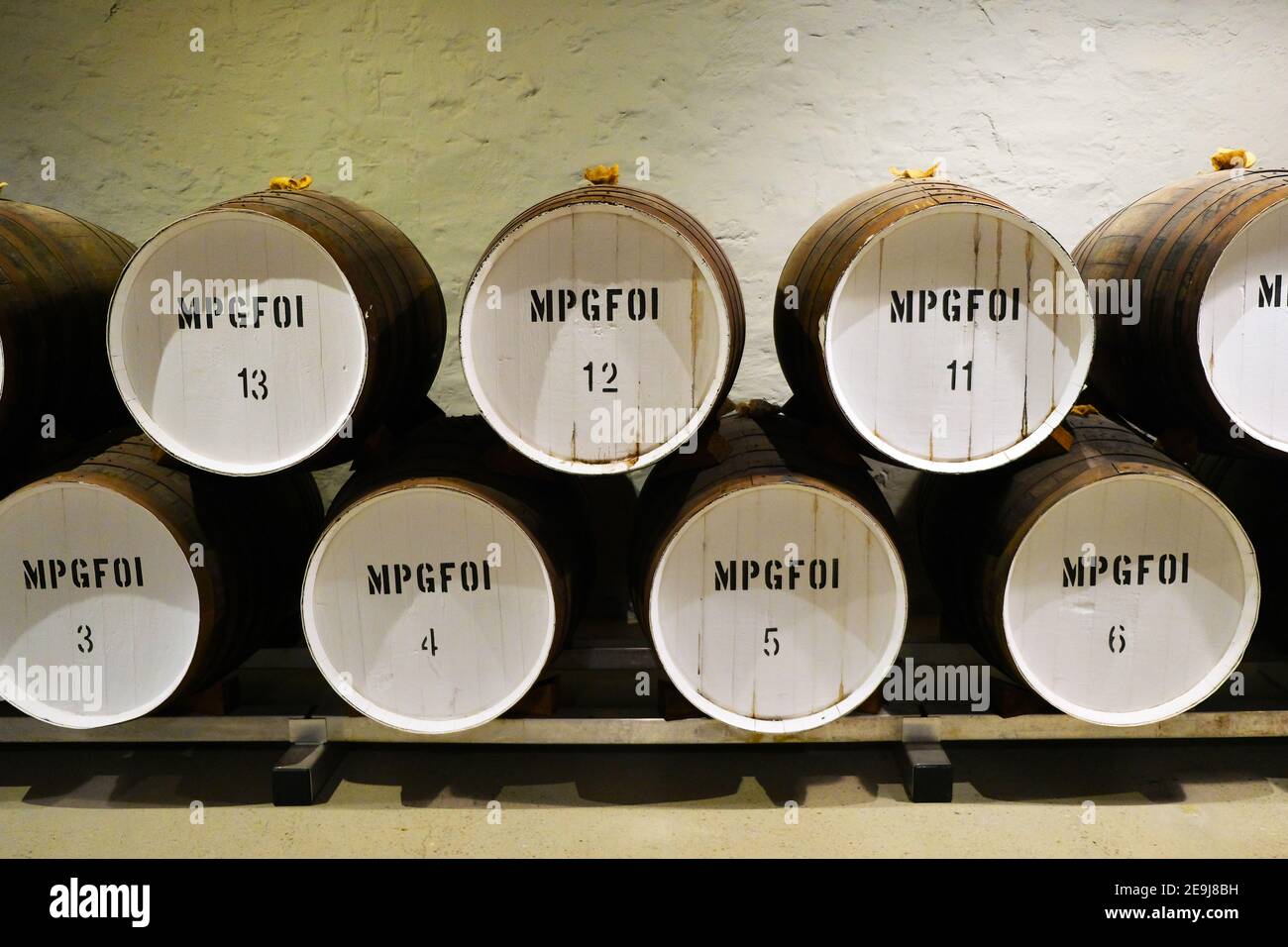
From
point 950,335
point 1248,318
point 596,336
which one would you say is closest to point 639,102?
point 596,336

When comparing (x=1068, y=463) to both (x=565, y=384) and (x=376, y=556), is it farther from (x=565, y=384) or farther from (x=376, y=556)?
(x=376, y=556)

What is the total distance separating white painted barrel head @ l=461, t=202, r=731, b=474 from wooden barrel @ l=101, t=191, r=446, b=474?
0.31 m

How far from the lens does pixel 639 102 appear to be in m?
2.89

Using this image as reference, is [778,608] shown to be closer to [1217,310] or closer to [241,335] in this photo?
[1217,310]

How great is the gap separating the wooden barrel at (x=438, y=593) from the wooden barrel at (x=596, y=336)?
22 centimetres

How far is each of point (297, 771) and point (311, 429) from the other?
3.03ft

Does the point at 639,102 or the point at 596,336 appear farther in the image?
the point at 639,102

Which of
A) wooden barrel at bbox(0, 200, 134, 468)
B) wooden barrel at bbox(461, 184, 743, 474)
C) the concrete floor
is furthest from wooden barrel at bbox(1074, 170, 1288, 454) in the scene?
wooden barrel at bbox(0, 200, 134, 468)

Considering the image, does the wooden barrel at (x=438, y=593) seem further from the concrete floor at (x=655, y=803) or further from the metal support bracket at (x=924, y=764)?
the metal support bracket at (x=924, y=764)

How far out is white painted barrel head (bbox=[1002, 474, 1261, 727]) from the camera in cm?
201

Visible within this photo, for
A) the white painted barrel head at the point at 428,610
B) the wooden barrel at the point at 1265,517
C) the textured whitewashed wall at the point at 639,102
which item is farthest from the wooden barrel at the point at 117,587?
the wooden barrel at the point at 1265,517

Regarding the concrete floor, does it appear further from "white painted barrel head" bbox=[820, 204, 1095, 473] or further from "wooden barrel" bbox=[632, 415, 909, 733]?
"white painted barrel head" bbox=[820, 204, 1095, 473]

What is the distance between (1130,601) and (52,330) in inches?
107

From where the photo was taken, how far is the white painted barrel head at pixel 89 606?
6.75 ft
